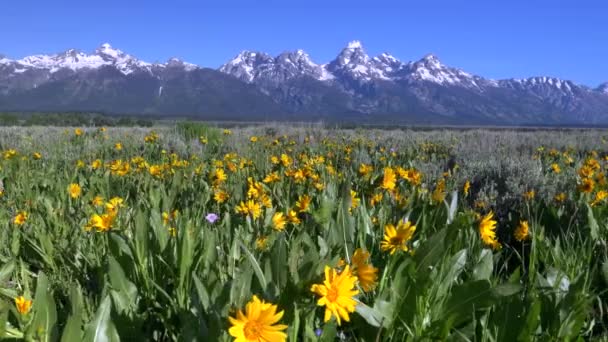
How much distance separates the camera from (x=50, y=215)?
9.02ft

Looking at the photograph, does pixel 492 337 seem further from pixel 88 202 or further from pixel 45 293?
pixel 88 202

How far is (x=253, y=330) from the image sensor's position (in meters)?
1.08

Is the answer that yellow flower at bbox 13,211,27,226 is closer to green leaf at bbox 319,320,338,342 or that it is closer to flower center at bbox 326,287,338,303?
green leaf at bbox 319,320,338,342

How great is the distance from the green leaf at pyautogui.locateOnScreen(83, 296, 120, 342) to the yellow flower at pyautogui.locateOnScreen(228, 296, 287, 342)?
47cm

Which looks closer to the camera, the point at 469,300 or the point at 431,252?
the point at 469,300

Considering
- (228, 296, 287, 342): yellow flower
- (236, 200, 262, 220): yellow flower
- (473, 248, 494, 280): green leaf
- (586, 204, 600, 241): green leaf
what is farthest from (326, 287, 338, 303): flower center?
(586, 204, 600, 241): green leaf

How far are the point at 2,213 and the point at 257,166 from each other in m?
2.05

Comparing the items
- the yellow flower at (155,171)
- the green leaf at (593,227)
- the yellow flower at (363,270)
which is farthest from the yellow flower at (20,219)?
the green leaf at (593,227)

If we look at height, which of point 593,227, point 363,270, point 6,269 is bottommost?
point 6,269

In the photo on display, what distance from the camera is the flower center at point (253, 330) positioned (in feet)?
3.51

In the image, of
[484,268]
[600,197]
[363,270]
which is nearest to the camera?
[363,270]

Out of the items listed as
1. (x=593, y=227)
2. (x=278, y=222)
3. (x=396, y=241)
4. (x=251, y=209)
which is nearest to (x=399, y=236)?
(x=396, y=241)

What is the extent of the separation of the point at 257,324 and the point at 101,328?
51 cm

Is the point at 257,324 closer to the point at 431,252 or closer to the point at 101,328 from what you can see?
the point at 101,328
